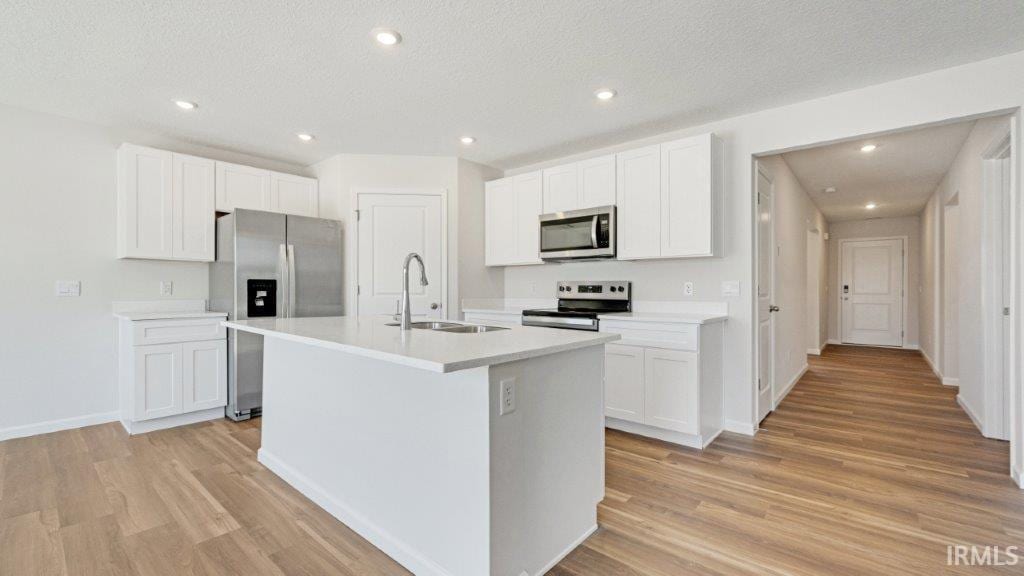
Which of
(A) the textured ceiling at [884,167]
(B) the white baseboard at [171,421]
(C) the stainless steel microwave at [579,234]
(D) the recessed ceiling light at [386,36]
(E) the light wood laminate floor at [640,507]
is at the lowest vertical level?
(E) the light wood laminate floor at [640,507]

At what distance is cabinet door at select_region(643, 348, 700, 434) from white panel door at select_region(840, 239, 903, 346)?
7.10 m

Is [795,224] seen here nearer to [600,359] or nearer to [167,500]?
[600,359]

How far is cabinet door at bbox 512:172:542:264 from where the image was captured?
429 cm

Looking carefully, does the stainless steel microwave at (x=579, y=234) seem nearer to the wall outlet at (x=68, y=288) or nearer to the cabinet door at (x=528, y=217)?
the cabinet door at (x=528, y=217)

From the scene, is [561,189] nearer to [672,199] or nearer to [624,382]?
[672,199]

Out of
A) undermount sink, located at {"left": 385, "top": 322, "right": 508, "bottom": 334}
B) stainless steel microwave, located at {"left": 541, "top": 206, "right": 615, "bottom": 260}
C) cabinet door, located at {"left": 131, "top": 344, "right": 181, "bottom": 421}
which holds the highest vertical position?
stainless steel microwave, located at {"left": 541, "top": 206, "right": 615, "bottom": 260}

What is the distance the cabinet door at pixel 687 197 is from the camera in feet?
10.7

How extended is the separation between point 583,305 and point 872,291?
22.2 feet

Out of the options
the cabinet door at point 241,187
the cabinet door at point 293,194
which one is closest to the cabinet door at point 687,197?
the cabinet door at point 293,194

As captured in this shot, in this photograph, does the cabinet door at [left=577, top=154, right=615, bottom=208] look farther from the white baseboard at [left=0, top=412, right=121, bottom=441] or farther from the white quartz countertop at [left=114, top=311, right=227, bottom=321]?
the white baseboard at [left=0, top=412, right=121, bottom=441]

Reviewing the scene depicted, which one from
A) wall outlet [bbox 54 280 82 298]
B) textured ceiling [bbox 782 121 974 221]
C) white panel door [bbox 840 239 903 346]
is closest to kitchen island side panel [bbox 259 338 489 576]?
wall outlet [bbox 54 280 82 298]

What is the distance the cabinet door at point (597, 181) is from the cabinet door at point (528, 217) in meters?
0.47

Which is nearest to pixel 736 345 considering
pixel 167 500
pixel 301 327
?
pixel 301 327

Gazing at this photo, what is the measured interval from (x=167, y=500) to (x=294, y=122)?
8.75ft
